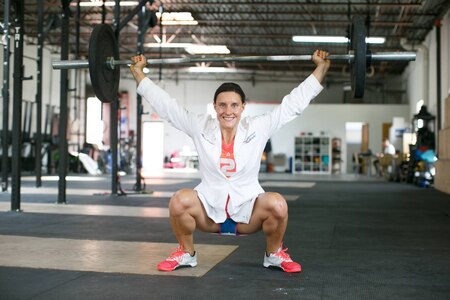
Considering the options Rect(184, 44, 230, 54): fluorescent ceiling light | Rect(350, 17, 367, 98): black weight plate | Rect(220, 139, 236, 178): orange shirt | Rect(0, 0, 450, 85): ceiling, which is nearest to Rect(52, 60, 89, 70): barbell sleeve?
Rect(220, 139, 236, 178): orange shirt

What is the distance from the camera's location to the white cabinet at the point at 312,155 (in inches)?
726

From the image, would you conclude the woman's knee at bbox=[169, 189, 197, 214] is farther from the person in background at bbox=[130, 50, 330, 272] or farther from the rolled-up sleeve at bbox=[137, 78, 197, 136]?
the rolled-up sleeve at bbox=[137, 78, 197, 136]

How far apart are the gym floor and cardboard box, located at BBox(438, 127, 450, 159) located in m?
3.50

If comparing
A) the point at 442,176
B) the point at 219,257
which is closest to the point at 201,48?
the point at 442,176

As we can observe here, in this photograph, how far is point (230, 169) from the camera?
261 cm

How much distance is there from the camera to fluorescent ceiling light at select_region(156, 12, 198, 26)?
1356cm

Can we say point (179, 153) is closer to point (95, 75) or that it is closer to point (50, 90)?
point (50, 90)

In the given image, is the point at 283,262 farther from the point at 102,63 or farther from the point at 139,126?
the point at 139,126

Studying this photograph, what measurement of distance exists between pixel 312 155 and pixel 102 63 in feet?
51.6

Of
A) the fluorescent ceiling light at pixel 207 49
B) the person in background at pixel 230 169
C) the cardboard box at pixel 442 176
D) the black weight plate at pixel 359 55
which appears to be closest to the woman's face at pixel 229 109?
the person in background at pixel 230 169

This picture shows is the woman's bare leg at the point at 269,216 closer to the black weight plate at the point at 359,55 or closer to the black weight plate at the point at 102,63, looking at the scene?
the black weight plate at the point at 359,55

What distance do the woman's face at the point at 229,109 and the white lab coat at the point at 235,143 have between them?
0.22ft

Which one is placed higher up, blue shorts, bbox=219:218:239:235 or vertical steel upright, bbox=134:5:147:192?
vertical steel upright, bbox=134:5:147:192

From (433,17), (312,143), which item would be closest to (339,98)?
(312,143)
